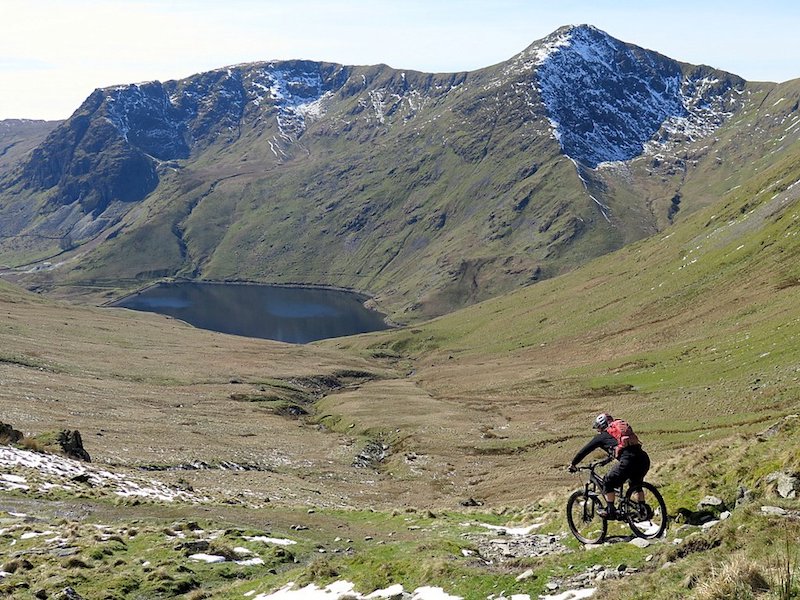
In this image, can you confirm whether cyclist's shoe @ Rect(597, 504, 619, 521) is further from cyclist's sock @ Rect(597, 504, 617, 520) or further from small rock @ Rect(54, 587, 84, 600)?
small rock @ Rect(54, 587, 84, 600)

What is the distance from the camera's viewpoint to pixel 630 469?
19.8m

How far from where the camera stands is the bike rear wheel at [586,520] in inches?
827

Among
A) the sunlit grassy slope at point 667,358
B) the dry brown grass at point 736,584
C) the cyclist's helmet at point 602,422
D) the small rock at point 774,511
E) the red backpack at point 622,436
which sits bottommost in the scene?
the sunlit grassy slope at point 667,358

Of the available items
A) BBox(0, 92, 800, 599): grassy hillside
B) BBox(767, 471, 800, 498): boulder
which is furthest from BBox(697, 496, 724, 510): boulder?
BBox(767, 471, 800, 498): boulder

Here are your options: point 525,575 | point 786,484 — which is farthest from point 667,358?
point 525,575

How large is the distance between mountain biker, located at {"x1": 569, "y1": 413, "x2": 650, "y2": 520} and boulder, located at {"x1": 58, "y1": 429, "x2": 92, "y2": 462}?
4979 cm

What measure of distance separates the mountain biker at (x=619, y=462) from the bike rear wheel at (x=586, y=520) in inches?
29.8

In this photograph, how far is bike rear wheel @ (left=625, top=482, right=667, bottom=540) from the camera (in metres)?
19.6

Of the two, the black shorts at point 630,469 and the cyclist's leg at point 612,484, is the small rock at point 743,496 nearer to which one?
the black shorts at point 630,469

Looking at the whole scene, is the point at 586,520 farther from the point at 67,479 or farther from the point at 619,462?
the point at 67,479

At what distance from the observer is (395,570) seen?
2112cm

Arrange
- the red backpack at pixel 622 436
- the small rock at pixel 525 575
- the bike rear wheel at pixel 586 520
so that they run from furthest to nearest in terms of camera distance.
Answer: the bike rear wheel at pixel 586 520 → the red backpack at pixel 622 436 → the small rock at pixel 525 575

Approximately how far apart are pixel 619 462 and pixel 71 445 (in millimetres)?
52846

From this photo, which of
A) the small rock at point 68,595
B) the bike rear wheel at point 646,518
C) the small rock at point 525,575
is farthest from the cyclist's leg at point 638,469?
the small rock at point 68,595
